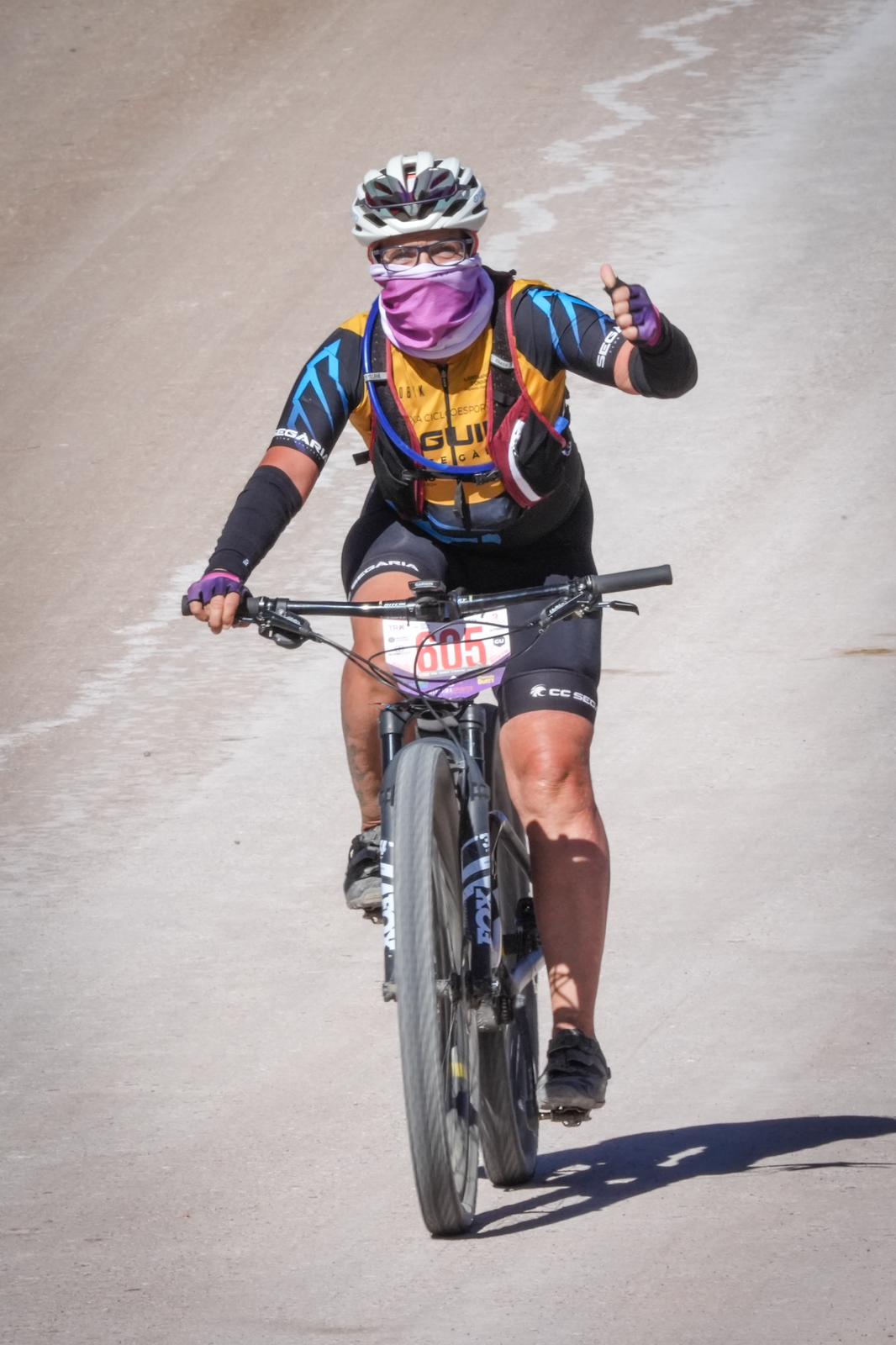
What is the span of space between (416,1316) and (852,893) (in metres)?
3.21

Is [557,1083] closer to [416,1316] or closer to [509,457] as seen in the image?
[416,1316]

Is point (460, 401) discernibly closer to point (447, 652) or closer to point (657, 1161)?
point (447, 652)

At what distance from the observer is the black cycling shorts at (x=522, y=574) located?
474 centimetres

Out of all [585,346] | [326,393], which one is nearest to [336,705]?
[326,393]

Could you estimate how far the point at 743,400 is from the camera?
37.4 feet

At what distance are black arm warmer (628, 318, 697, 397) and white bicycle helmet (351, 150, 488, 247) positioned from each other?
556 mm

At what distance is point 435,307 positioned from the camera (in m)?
4.73

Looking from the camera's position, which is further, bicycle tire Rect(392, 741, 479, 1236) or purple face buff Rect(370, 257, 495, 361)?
purple face buff Rect(370, 257, 495, 361)

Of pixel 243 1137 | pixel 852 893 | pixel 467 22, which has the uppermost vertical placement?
pixel 467 22

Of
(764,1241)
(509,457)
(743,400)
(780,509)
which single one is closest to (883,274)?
(743,400)

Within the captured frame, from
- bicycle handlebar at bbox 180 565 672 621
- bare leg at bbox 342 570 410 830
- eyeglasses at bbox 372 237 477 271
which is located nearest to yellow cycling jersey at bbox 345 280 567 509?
eyeglasses at bbox 372 237 477 271

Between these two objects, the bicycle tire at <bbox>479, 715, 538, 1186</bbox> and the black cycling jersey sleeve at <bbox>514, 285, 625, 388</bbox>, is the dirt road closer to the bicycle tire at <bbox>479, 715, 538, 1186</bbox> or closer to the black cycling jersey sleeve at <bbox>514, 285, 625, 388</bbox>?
the bicycle tire at <bbox>479, 715, 538, 1186</bbox>

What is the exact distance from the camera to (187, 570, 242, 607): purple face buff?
4.35 m

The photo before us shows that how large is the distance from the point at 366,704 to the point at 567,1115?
1.14 metres
